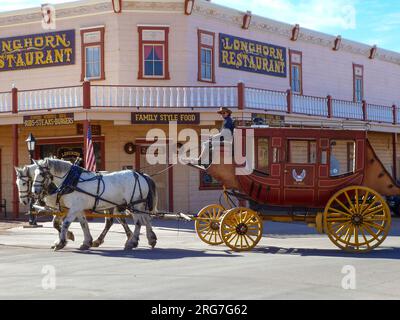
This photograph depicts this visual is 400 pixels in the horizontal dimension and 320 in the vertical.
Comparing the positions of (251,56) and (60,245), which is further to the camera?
(251,56)

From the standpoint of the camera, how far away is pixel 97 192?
45.4 feet

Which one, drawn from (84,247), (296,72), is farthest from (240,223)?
(296,72)

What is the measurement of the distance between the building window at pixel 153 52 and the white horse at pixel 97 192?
10.1m

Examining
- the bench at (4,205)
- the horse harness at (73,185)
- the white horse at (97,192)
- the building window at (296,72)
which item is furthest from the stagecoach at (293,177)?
the building window at (296,72)

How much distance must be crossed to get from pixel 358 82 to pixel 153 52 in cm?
1271

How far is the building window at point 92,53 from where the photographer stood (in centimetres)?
2400

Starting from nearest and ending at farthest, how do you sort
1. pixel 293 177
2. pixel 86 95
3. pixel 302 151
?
pixel 293 177 < pixel 302 151 < pixel 86 95

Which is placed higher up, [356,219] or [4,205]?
[356,219]

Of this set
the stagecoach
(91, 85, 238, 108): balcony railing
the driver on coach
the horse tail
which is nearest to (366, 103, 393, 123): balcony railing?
(91, 85, 238, 108): balcony railing

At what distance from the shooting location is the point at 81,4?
953 inches

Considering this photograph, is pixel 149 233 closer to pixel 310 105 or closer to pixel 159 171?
pixel 159 171

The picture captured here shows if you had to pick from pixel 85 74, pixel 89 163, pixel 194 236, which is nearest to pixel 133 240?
pixel 194 236

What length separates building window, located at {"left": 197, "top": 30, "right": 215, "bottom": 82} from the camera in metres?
24.5
